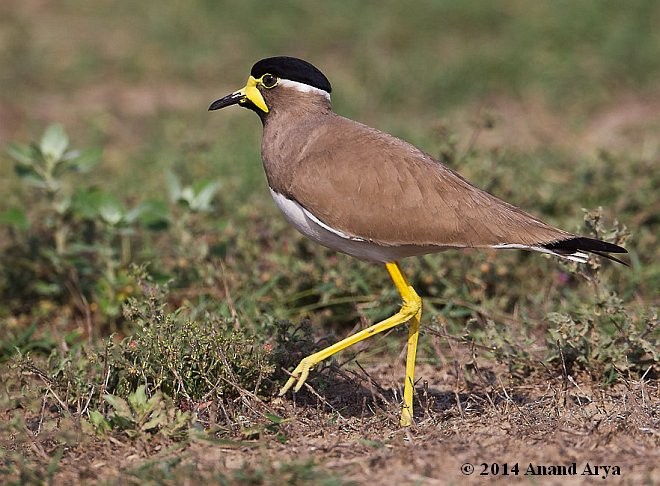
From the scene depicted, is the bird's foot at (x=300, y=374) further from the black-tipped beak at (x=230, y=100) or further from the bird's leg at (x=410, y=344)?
the black-tipped beak at (x=230, y=100)

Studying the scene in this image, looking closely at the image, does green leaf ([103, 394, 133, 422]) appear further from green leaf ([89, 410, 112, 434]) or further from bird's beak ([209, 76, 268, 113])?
bird's beak ([209, 76, 268, 113])

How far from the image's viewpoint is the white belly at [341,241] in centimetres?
435

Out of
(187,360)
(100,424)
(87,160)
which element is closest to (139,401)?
(100,424)

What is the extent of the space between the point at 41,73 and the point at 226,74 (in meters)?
1.73

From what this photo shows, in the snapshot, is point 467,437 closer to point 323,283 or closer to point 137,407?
point 137,407

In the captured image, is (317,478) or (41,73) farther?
(41,73)

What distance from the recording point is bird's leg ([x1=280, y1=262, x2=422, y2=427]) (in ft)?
14.1

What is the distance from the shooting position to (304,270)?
5770 mm

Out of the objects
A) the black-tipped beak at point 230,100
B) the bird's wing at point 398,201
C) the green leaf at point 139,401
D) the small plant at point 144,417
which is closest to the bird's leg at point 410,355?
the bird's wing at point 398,201

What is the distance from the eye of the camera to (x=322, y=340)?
16.0 feet

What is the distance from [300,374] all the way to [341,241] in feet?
1.93

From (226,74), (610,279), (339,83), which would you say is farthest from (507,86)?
(610,279)

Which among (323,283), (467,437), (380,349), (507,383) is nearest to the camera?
(467,437)

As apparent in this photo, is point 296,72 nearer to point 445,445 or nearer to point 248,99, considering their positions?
point 248,99
